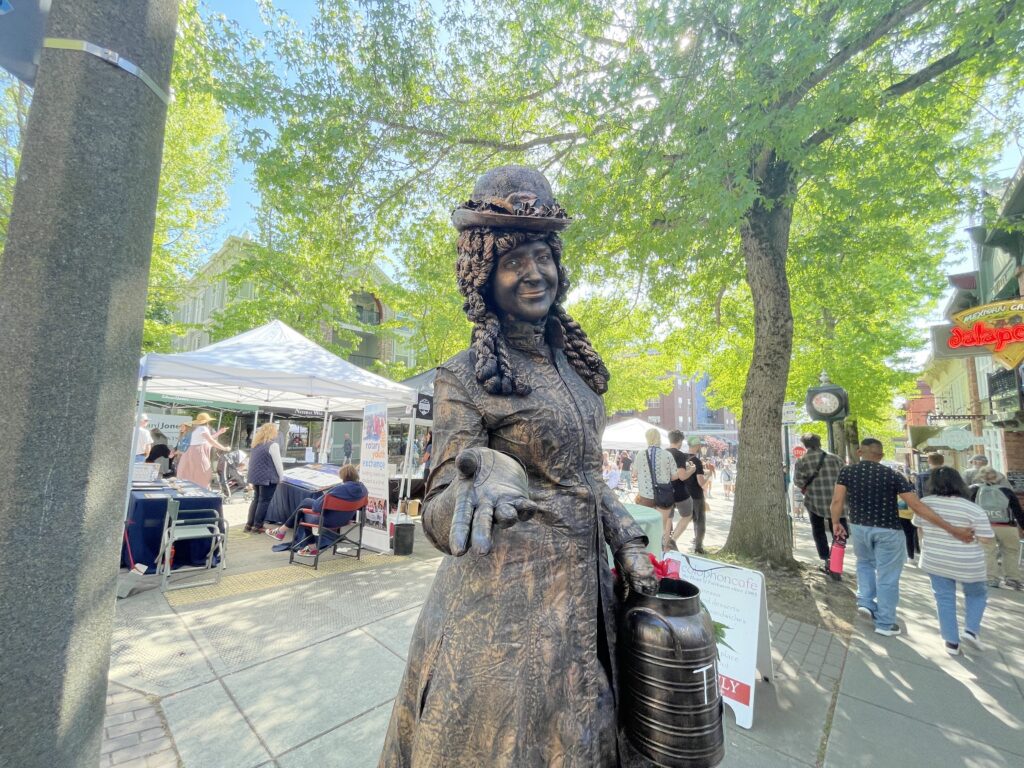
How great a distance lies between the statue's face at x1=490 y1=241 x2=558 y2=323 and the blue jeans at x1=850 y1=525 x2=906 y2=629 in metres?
5.27

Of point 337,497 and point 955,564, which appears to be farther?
point 337,497

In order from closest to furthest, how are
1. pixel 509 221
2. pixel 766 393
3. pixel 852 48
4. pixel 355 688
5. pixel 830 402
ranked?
pixel 509 221
pixel 355 688
pixel 852 48
pixel 766 393
pixel 830 402

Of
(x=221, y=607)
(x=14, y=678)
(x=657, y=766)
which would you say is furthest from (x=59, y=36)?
(x=221, y=607)

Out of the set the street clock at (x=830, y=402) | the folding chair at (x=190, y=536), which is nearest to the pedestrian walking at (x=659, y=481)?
the street clock at (x=830, y=402)

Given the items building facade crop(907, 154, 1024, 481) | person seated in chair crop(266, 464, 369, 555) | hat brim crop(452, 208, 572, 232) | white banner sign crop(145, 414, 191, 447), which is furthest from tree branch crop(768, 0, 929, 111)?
white banner sign crop(145, 414, 191, 447)

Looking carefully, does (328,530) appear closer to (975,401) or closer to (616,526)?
(616,526)

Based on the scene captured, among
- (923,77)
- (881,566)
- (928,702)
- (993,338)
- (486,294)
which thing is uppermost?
(923,77)

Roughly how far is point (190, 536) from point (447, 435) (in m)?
5.83

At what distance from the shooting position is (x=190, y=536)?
556 cm

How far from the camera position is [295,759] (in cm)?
269

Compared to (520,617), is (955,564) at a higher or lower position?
lower

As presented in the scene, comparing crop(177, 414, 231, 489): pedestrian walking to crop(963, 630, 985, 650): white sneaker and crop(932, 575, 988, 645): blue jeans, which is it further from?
crop(963, 630, 985, 650): white sneaker

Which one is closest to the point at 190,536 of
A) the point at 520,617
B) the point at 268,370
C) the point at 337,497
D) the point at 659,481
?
the point at 337,497

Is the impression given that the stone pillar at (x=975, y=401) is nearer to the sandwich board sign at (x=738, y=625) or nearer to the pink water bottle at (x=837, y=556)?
the pink water bottle at (x=837, y=556)
